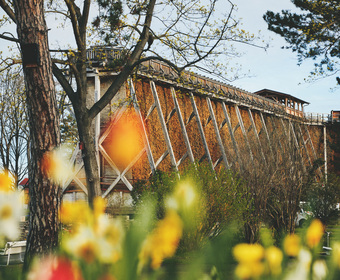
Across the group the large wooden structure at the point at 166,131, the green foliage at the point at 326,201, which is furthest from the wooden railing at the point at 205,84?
the green foliage at the point at 326,201

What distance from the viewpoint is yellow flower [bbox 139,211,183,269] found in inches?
37.4

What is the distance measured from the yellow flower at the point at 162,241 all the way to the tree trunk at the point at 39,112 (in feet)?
19.1

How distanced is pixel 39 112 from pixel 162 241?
20.6ft

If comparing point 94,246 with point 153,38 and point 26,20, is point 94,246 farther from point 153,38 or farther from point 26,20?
point 153,38

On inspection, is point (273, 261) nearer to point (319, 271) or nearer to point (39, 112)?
point (319, 271)

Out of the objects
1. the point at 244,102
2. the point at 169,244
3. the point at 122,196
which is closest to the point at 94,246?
the point at 169,244

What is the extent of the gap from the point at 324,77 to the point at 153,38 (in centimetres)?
487

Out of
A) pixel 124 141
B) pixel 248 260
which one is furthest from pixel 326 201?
pixel 248 260

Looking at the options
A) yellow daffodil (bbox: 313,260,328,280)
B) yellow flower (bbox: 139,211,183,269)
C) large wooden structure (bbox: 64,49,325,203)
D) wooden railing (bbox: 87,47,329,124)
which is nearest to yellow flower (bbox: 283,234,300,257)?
yellow daffodil (bbox: 313,260,328,280)

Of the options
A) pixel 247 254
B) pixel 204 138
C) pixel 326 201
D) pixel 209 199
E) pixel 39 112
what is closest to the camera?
pixel 247 254

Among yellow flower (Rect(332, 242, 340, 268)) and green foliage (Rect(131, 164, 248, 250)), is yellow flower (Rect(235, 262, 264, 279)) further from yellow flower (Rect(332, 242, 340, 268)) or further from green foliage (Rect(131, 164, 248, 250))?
green foliage (Rect(131, 164, 248, 250))

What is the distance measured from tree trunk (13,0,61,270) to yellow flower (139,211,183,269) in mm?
5828

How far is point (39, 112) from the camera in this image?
693 cm

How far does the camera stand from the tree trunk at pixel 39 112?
6598mm
